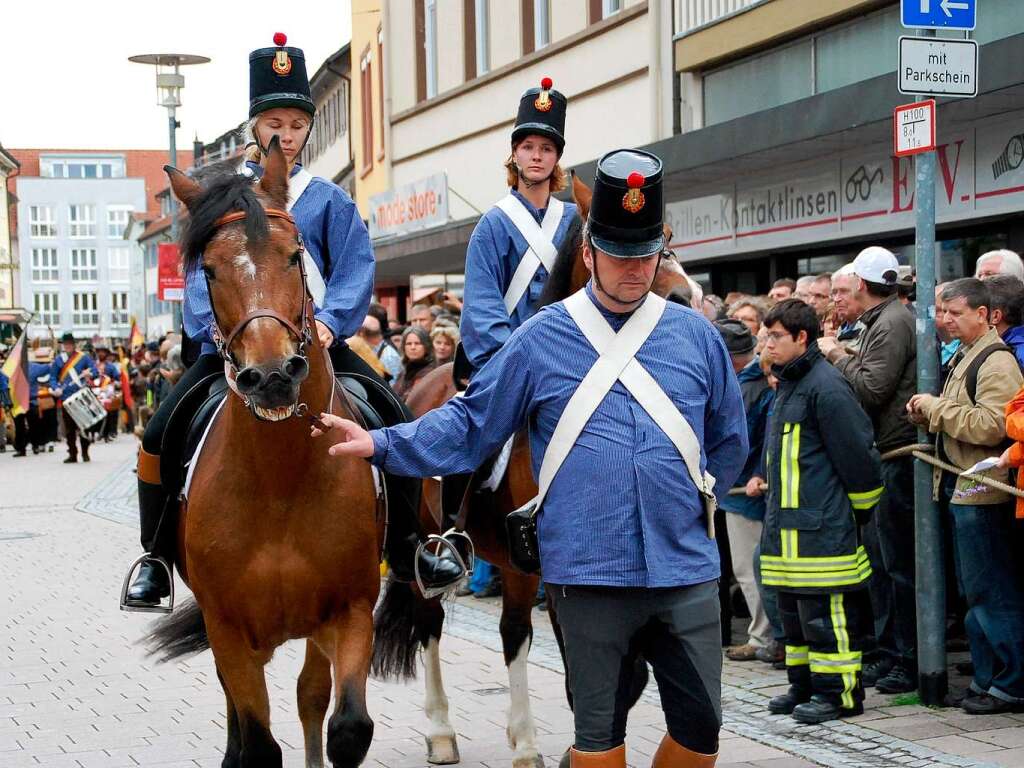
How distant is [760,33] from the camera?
52.1 ft

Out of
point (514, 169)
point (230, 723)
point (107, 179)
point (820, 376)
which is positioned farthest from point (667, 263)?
point (107, 179)

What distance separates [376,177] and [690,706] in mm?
27564

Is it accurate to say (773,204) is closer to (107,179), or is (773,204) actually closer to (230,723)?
(230,723)

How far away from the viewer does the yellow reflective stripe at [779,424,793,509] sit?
7641mm

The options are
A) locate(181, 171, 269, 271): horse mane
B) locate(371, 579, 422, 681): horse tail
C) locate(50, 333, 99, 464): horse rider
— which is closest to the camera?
locate(181, 171, 269, 271): horse mane

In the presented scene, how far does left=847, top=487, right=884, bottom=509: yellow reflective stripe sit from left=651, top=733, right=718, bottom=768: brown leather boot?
3263 millimetres

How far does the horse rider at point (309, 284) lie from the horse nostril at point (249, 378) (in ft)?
5.08

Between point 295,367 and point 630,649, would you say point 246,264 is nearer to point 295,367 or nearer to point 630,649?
point 295,367

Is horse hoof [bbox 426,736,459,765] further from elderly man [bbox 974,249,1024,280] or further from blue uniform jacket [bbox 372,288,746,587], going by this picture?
elderly man [bbox 974,249,1024,280]

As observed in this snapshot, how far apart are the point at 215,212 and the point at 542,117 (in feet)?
7.14

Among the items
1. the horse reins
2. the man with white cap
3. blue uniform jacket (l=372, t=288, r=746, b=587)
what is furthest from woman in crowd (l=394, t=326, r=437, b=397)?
blue uniform jacket (l=372, t=288, r=746, b=587)

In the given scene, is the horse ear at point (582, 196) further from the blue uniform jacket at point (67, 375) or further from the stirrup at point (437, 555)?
the blue uniform jacket at point (67, 375)

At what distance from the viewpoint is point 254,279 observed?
4.77 m

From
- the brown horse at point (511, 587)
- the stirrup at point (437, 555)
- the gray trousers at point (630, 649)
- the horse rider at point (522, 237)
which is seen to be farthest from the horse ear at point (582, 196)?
the gray trousers at point (630, 649)
